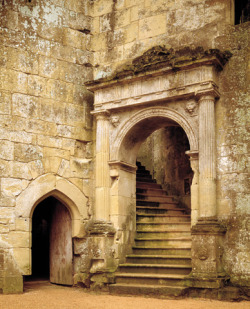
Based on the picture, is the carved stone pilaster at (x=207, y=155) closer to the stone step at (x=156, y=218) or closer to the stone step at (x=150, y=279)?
the stone step at (x=150, y=279)

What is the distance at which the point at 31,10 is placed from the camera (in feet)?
31.5

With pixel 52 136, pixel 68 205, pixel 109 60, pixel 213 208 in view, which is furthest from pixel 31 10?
pixel 213 208

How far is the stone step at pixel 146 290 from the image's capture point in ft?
26.6

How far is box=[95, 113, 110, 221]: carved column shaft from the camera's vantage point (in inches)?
377

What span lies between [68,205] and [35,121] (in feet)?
5.88

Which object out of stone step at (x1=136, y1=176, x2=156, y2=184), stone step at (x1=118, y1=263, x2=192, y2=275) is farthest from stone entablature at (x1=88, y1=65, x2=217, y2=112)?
stone step at (x1=136, y1=176, x2=156, y2=184)

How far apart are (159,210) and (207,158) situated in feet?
10.6

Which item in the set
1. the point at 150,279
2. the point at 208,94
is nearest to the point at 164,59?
the point at 208,94

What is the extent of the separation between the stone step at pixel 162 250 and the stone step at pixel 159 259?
0.72ft

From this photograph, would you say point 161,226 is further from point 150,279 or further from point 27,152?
point 27,152

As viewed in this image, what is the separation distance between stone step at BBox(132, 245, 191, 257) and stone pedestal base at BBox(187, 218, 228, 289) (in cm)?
91

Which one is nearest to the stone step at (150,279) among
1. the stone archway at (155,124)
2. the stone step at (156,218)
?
the stone archway at (155,124)

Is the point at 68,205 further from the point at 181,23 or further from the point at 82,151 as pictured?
the point at 181,23

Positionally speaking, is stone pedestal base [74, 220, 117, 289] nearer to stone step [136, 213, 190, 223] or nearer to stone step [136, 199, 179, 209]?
stone step [136, 213, 190, 223]
